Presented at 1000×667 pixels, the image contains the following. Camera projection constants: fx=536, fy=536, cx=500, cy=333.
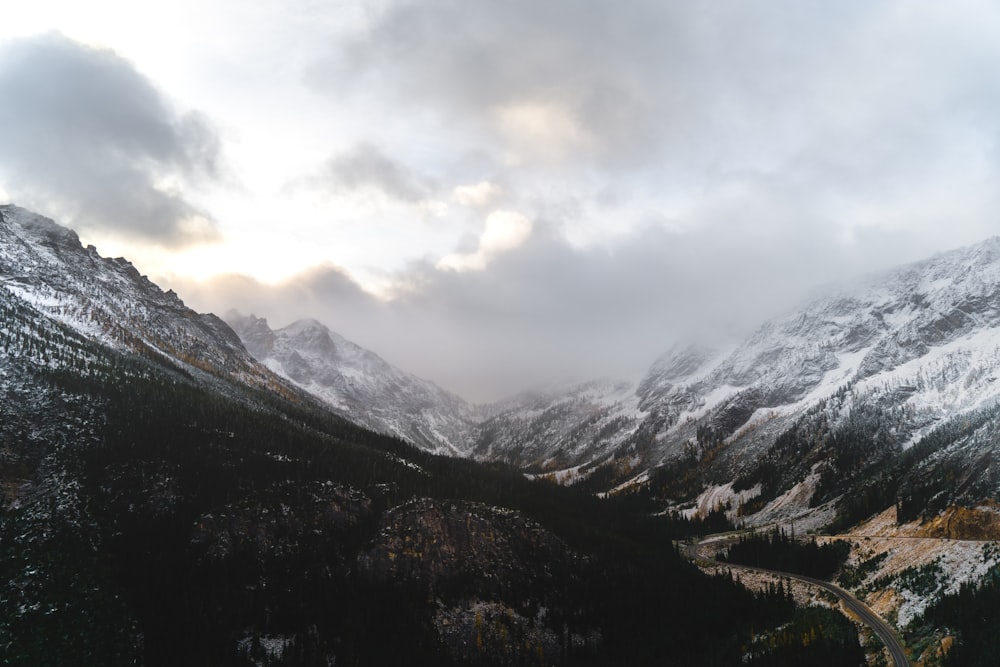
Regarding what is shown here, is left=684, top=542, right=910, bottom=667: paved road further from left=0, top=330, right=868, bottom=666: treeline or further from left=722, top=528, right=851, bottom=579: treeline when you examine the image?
left=0, top=330, right=868, bottom=666: treeline

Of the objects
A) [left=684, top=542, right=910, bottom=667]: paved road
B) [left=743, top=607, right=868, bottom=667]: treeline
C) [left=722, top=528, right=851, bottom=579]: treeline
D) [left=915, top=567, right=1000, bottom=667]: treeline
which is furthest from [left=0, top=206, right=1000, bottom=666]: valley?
[left=722, top=528, right=851, bottom=579]: treeline

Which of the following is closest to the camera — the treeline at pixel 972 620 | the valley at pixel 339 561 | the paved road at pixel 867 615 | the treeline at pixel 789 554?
the treeline at pixel 972 620

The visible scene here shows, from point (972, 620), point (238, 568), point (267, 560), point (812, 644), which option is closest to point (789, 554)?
point (812, 644)

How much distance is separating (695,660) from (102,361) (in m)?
175

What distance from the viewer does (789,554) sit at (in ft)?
477

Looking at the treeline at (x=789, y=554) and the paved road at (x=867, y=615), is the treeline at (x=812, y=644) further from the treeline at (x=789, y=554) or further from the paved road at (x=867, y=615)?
the treeline at (x=789, y=554)

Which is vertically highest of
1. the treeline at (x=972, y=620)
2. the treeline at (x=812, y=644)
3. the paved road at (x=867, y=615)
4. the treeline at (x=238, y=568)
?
the treeline at (x=972, y=620)

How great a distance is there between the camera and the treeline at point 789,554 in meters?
129

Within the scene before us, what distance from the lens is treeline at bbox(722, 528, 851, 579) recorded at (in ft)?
423

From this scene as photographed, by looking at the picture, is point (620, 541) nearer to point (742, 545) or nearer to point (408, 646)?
point (742, 545)

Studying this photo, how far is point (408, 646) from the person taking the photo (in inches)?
3684

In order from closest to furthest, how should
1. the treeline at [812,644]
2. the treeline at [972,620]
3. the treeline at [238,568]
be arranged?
the treeline at [972,620], the treeline at [812,644], the treeline at [238,568]

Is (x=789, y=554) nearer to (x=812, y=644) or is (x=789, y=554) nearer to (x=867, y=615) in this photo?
(x=867, y=615)

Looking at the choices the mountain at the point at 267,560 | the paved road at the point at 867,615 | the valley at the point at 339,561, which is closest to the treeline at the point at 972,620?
the valley at the point at 339,561
